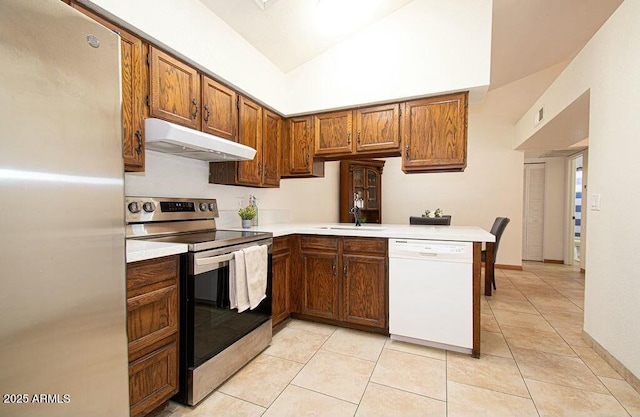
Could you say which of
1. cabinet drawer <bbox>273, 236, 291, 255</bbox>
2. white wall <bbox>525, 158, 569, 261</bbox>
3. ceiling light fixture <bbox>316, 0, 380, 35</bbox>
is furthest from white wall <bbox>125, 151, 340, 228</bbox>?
white wall <bbox>525, 158, 569, 261</bbox>

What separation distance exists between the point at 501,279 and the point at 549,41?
3353 millimetres

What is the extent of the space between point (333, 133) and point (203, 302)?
6.58 ft

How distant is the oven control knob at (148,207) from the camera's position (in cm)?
184

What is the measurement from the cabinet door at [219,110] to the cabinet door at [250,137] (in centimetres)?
9

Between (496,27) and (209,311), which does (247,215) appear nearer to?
(209,311)

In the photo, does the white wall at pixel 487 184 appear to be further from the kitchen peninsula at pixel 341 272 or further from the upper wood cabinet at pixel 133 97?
the upper wood cabinet at pixel 133 97

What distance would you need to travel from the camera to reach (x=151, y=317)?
1374mm

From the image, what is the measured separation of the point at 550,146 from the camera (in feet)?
14.8

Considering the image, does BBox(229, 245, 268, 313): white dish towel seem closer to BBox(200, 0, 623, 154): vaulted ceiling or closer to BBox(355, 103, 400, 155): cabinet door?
BBox(355, 103, 400, 155): cabinet door

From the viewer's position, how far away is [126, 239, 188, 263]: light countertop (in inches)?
49.9

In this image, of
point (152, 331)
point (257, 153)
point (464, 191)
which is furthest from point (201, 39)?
point (464, 191)

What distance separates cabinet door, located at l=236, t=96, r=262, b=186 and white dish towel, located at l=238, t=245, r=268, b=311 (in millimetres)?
774

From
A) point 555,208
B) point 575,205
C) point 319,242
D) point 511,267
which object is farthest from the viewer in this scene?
point 555,208

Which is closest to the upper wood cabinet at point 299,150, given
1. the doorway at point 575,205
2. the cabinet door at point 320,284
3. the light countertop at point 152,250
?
Answer: the cabinet door at point 320,284
